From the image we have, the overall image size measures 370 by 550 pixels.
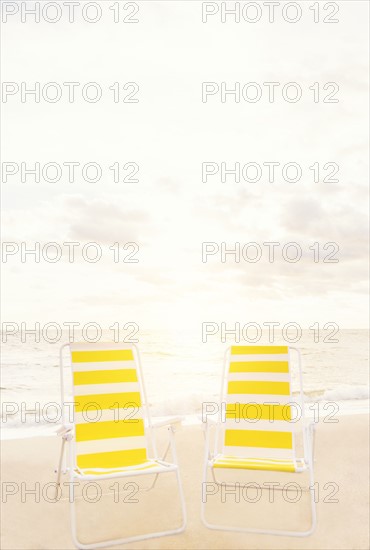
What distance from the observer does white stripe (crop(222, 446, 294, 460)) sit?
3711mm

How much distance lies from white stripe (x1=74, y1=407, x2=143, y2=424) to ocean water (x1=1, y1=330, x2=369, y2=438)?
612cm

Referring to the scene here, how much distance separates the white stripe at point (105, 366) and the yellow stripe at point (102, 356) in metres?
0.02

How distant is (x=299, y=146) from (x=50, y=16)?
4112 millimetres

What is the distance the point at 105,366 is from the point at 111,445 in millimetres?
491

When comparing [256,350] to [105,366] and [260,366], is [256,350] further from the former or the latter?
[105,366]

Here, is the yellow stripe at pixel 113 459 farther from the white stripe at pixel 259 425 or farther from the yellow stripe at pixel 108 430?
the white stripe at pixel 259 425

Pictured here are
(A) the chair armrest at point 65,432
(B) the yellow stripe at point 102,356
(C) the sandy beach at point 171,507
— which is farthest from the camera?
(B) the yellow stripe at point 102,356

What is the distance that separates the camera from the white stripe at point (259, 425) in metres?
3.76

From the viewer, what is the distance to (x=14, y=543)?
10.5ft

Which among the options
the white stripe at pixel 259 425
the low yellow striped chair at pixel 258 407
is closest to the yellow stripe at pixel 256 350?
the low yellow striped chair at pixel 258 407

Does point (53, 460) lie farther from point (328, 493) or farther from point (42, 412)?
point (42, 412)

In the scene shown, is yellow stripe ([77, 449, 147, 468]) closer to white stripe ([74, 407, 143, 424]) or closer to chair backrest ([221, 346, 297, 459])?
white stripe ([74, 407, 143, 424])

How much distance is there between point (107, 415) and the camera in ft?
12.1

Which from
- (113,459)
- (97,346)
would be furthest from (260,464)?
(97,346)
